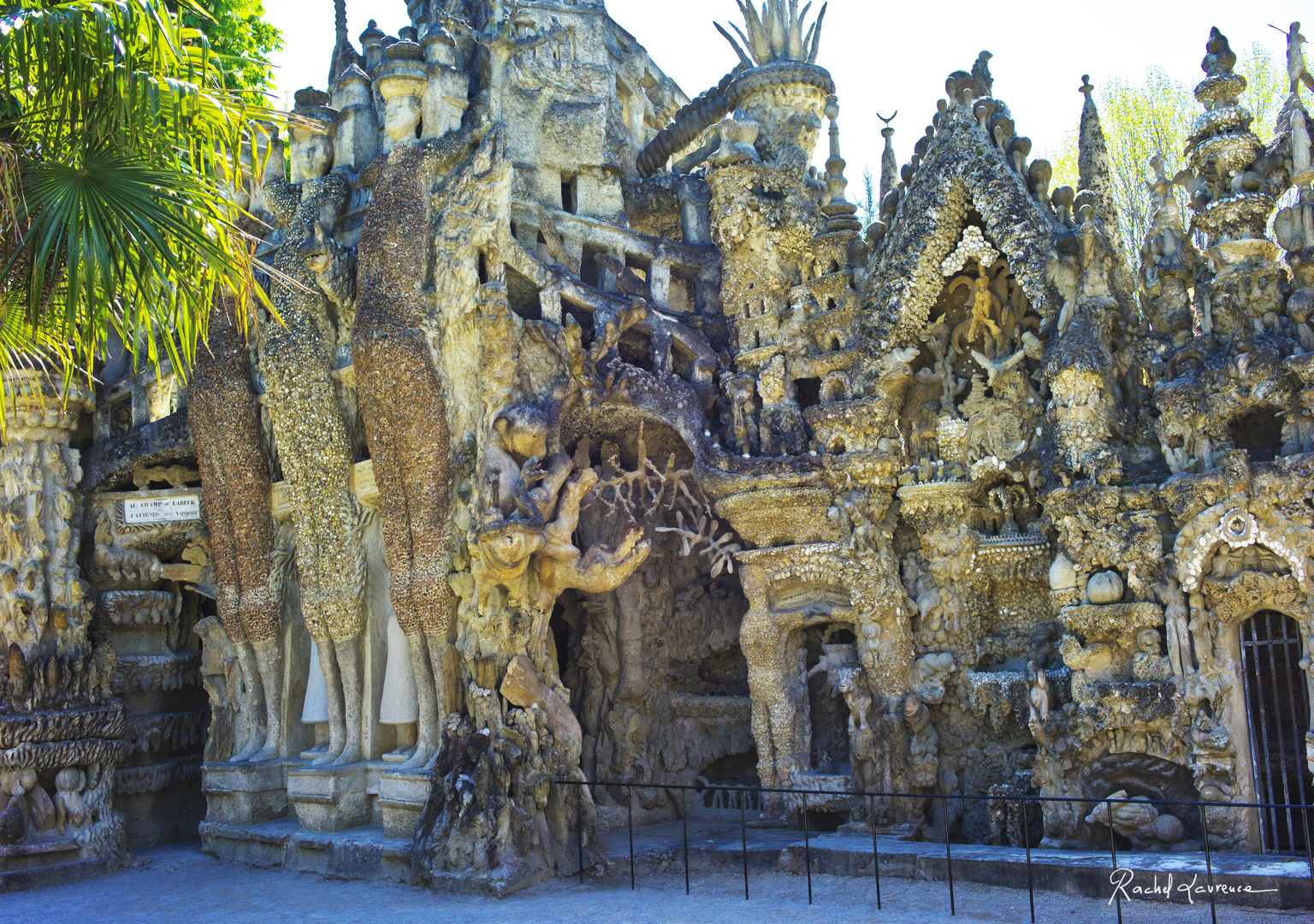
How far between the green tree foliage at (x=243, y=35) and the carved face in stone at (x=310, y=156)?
2685 millimetres

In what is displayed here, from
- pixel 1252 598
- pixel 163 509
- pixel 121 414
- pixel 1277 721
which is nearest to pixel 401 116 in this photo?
pixel 163 509

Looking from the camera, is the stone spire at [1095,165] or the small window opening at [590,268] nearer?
the stone spire at [1095,165]

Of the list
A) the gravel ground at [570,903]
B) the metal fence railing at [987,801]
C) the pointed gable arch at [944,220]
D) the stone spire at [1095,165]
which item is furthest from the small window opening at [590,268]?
the gravel ground at [570,903]

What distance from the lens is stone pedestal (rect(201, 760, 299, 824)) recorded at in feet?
43.4

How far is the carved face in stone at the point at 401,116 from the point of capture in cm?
1210

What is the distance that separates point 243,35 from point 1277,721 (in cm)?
1509

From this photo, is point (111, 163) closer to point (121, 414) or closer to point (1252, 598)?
point (1252, 598)

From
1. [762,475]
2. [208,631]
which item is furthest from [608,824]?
[208,631]

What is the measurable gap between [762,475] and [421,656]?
387 cm

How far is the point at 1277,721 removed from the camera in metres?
9.29

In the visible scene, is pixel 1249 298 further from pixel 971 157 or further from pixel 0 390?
pixel 0 390

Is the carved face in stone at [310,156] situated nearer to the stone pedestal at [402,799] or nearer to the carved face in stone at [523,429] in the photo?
the carved face in stone at [523,429]

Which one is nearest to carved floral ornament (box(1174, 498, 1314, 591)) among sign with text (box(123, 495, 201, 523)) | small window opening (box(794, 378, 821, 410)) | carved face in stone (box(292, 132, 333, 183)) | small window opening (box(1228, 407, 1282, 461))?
small window opening (box(1228, 407, 1282, 461))

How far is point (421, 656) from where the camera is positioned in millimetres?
11836
